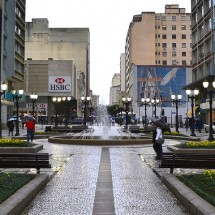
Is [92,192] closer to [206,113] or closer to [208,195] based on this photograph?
[208,195]

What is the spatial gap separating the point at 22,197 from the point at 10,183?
4.29 ft

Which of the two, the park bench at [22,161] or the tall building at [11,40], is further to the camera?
the tall building at [11,40]

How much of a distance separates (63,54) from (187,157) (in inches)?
5520

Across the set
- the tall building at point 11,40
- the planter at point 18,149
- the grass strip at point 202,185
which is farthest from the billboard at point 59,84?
the grass strip at point 202,185

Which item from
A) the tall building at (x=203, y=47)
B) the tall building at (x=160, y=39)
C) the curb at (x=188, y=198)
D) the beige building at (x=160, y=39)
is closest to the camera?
the curb at (x=188, y=198)

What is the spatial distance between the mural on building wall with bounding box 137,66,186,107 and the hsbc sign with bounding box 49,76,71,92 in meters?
19.1

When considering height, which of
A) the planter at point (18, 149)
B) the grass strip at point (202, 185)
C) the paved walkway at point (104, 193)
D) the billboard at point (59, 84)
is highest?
the billboard at point (59, 84)

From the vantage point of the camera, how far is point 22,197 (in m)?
8.21

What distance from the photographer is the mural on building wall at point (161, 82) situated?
111 metres

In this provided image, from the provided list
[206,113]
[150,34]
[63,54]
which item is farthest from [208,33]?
[63,54]

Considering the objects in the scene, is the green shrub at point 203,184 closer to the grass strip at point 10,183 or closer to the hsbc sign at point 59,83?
the grass strip at point 10,183

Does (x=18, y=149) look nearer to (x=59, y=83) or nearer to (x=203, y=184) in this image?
(x=203, y=184)

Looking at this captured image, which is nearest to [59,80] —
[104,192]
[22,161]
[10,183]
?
[22,161]

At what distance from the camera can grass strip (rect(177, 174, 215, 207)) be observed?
796 centimetres
